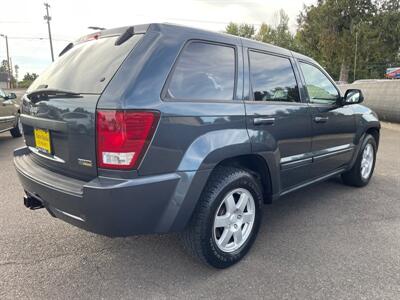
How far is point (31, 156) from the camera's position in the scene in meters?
2.86

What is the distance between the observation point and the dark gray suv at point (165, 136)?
207cm

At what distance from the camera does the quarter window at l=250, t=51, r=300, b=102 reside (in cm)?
292

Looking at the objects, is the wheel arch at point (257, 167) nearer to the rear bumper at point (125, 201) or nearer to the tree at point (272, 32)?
the rear bumper at point (125, 201)

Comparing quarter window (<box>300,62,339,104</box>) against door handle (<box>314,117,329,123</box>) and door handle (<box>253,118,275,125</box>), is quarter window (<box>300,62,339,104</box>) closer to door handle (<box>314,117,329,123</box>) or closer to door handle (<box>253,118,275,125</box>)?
door handle (<box>314,117,329,123</box>)

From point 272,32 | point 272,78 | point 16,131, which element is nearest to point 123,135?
point 272,78

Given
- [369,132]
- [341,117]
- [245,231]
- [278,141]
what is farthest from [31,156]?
[369,132]

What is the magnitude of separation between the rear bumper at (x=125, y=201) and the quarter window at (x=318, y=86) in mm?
1939

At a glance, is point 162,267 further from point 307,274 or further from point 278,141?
point 278,141

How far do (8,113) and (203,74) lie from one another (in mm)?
7512

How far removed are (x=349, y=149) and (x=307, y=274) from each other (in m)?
2.21

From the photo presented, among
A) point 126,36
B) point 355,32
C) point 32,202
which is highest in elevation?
point 355,32

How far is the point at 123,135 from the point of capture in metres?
2.03

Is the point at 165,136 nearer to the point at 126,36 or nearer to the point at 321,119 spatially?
the point at 126,36

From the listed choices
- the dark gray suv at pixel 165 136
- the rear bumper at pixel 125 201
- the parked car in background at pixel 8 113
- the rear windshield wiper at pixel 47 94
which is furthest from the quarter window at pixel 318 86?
the parked car in background at pixel 8 113
